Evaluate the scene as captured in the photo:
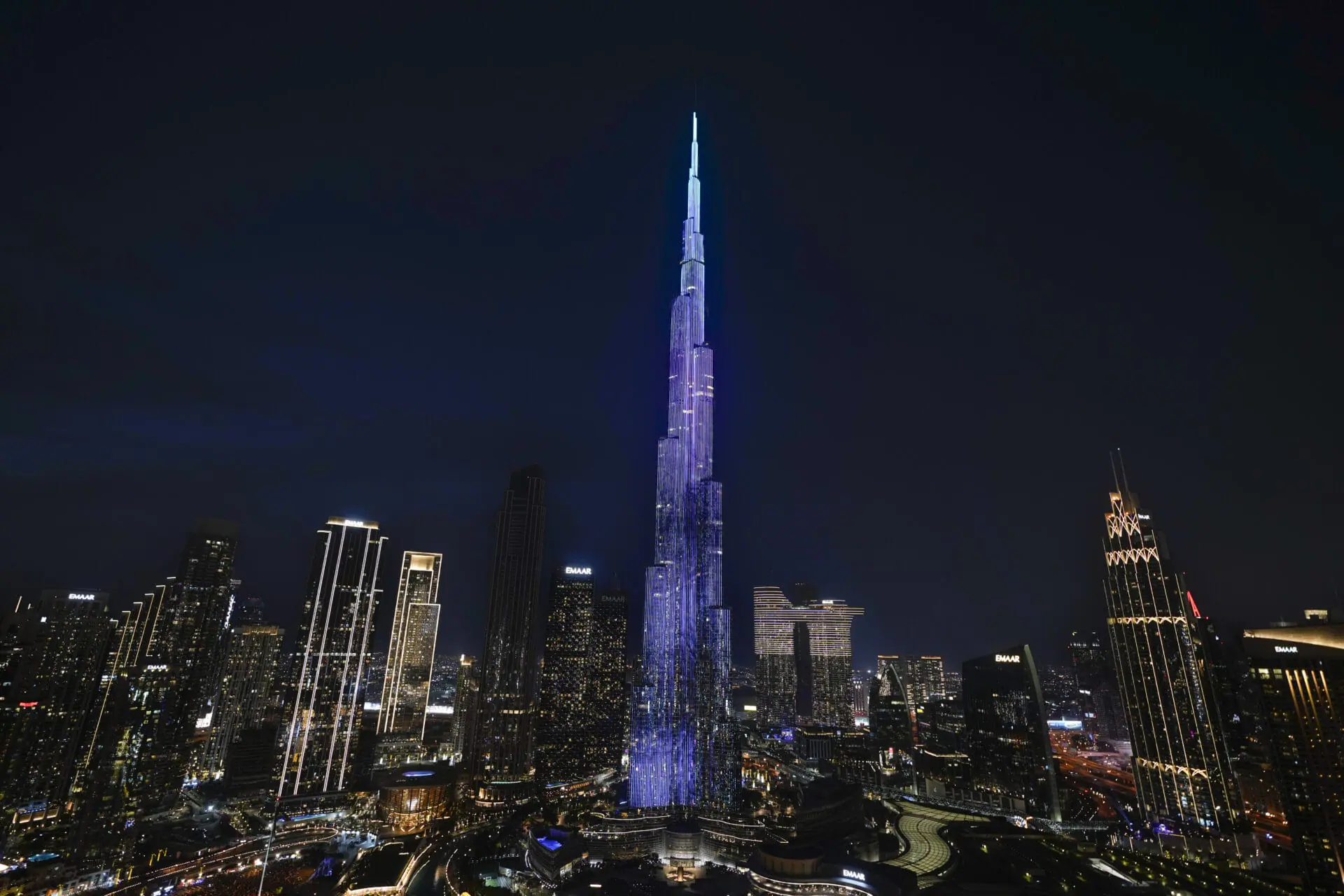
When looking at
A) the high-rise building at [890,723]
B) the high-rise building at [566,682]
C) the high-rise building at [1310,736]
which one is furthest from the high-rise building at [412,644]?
the high-rise building at [1310,736]

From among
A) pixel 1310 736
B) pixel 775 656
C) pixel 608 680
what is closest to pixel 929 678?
pixel 775 656

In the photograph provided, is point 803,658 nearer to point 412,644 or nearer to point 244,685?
point 412,644

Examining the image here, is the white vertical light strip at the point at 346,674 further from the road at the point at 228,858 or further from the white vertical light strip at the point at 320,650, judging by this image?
the road at the point at 228,858

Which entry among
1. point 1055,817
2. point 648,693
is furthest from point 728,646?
point 1055,817

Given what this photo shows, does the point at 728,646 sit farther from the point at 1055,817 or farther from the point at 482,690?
the point at 482,690

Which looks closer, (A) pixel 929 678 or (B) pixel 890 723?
(B) pixel 890 723

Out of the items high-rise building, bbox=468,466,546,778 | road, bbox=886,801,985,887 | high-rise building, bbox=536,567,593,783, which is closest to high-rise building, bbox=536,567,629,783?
high-rise building, bbox=536,567,593,783

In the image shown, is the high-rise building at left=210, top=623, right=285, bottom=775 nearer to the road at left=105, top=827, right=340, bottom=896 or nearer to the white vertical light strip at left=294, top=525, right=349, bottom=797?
the white vertical light strip at left=294, top=525, right=349, bottom=797
